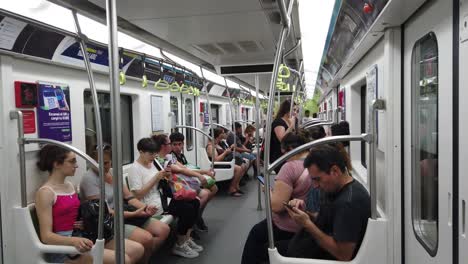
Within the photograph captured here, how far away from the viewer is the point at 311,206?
2600 millimetres

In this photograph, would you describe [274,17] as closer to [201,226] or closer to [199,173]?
[199,173]

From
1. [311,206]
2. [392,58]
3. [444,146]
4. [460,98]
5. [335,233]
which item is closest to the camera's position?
[460,98]

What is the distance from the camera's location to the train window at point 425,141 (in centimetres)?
178

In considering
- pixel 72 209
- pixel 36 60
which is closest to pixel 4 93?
pixel 36 60

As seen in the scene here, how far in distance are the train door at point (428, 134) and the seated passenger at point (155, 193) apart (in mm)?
2203

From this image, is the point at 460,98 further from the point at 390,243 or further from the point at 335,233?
the point at 390,243

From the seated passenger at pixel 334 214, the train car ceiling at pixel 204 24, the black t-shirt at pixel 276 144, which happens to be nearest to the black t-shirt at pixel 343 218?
the seated passenger at pixel 334 214

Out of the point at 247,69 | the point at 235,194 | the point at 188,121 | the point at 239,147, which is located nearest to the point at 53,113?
the point at 247,69

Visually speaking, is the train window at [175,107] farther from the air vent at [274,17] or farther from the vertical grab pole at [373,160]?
the vertical grab pole at [373,160]

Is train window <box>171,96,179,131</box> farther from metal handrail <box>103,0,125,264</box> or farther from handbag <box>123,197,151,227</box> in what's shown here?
metal handrail <box>103,0,125,264</box>

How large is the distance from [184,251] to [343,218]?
2277 millimetres

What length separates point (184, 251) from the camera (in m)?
3.78

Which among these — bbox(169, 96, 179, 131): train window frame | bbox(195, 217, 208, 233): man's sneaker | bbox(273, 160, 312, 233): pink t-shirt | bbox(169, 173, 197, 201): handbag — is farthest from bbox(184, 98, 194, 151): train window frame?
bbox(273, 160, 312, 233): pink t-shirt

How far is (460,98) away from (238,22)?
1833mm
